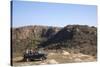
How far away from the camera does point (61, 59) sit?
2.40 m

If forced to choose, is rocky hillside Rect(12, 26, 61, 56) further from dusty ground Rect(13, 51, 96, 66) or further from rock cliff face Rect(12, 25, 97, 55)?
dusty ground Rect(13, 51, 96, 66)

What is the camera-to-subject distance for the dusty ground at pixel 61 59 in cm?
225

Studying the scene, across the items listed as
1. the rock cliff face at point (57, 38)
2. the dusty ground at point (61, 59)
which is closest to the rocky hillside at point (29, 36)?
the rock cliff face at point (57, 38)

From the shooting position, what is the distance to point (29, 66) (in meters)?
2.29

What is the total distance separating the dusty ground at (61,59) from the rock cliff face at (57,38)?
0.06 m

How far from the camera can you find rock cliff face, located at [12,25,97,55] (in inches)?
89.0

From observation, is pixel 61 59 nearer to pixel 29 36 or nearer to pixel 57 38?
pixel 57 38

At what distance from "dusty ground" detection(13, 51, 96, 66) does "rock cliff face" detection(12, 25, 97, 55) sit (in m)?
Answer: 0.06

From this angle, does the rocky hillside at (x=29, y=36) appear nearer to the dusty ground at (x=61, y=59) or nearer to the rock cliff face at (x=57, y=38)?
the rock cliff face at (x=57, y=38)

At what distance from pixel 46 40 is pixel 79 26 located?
0.44m

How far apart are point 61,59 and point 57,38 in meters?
0.24

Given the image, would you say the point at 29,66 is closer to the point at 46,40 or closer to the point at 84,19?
the point at 46,40
